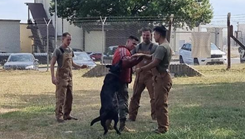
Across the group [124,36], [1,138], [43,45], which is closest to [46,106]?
[1,138]

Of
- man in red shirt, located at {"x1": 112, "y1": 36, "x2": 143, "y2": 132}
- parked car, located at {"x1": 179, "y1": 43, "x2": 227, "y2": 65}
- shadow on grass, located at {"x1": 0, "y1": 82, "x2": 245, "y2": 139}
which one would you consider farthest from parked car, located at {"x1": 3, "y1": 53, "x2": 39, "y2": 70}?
man in red shirt, located at {"x1": 112, "y1": 36, "x2": 143, "y2": 132}

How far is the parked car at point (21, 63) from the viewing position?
24.7 m

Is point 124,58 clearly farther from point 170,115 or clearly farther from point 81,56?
point 81,56

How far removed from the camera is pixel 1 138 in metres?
8.18

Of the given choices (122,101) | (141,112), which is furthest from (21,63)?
(122,101)

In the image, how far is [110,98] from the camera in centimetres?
794

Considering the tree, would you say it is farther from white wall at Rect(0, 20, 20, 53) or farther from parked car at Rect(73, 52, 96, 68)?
white wall at Rect(0, 20, 20, 53)

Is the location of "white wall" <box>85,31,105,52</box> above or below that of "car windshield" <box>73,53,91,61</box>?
above

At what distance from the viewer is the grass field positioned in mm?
8094

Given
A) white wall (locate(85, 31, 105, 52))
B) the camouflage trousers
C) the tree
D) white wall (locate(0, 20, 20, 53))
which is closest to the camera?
the camouflage trousers

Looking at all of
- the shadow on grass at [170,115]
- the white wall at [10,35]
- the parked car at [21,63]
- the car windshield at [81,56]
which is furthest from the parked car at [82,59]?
the white wall at [10,35]

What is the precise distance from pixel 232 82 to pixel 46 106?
302 inches

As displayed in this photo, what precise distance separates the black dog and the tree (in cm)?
2493

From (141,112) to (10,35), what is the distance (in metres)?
35.4
